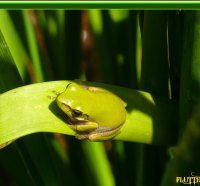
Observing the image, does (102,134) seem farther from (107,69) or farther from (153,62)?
(107,69)

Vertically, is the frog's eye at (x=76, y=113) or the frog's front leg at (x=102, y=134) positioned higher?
the frog's eye at (x=76, y=113)

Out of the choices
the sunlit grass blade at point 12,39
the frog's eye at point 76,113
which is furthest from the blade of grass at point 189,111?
the sunlit grass blade at point 12,39

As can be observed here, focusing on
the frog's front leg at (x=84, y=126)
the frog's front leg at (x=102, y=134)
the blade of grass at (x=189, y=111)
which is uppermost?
the blade of grass at (x=189, y=111)

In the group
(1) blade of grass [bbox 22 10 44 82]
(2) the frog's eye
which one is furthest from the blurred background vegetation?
(2) the frog's eye

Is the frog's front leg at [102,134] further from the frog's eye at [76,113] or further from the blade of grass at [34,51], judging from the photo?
the blade of grass at [34,51]

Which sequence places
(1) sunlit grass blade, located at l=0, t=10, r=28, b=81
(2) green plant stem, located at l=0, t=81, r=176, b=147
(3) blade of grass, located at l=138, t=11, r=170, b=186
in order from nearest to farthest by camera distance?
1. (2) green plant stem, located at l=0, t=81, r=176, b=147
2. (3) blade of grass, located at l=138, t=11, r=170, b=186
3. (1) sunlit grass blade, located at l=0, t=10, r=28, b=81

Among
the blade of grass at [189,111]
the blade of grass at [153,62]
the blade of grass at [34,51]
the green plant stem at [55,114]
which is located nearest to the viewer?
the blade of grass at [189,111]

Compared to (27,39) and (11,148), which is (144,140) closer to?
(11,148)

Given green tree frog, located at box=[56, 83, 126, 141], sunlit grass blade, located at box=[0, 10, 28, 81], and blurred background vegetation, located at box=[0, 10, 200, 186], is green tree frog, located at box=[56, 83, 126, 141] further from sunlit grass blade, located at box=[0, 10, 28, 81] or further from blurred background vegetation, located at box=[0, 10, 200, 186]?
sunlit grass blade, located at box=[0, 10, 28, 81]
